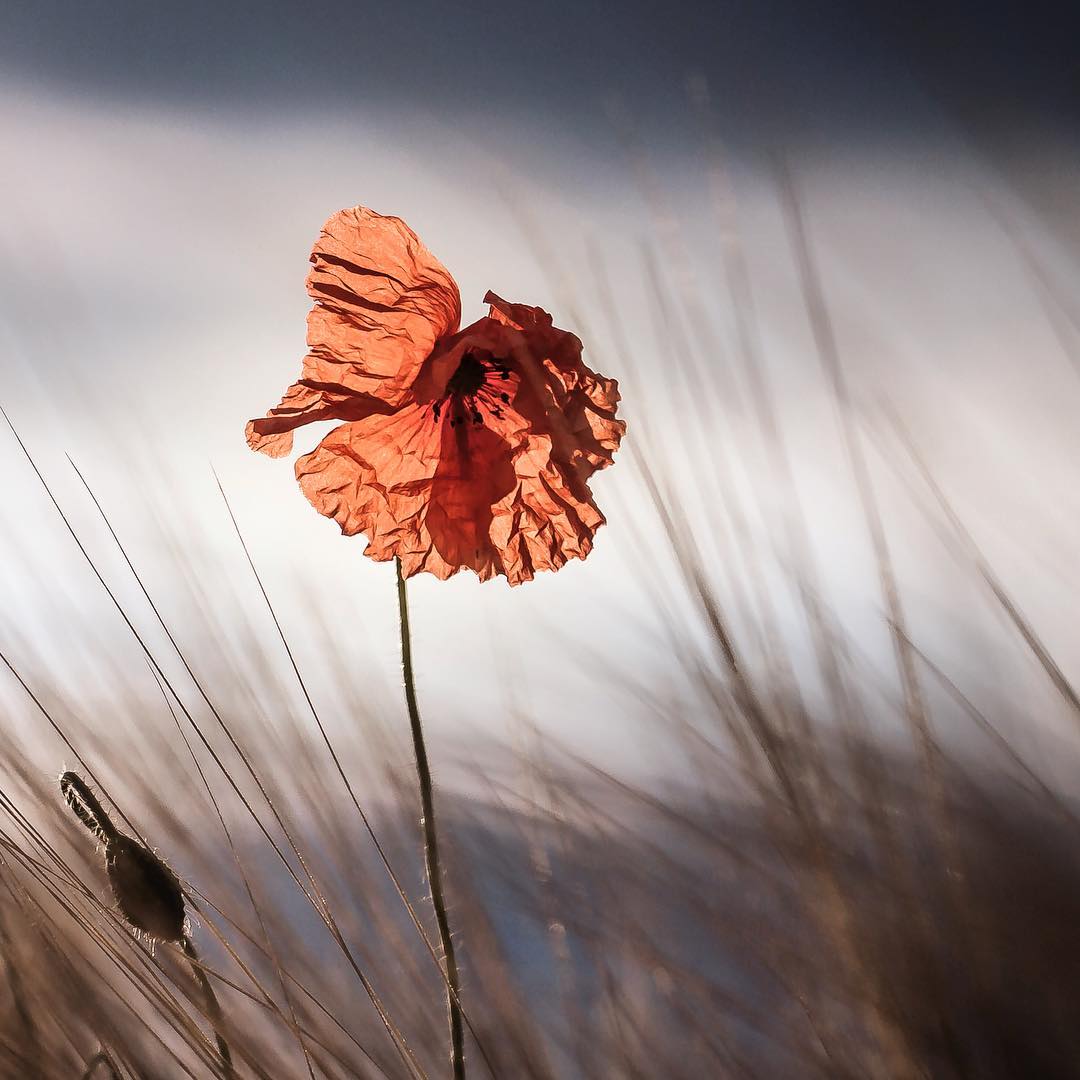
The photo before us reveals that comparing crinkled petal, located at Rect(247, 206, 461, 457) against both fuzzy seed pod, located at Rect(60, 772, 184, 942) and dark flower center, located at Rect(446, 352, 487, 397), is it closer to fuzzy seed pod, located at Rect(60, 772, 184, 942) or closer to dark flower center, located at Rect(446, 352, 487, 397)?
A: dark flower center, located at Rect(446, 352, 487, 397)

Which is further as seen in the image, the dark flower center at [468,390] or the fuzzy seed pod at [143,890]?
the dark flower center at [468,390]

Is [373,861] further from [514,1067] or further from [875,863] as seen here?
[875,863]

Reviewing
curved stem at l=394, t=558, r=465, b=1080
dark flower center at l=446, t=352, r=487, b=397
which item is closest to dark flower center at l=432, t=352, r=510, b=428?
dark flower center at l=446, t=352, r=487, b=397

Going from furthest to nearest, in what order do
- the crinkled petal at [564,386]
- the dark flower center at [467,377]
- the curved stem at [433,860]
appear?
the dark flower center at [467,377], the crinkled petal at [564,386], the curved stem at [433,860]

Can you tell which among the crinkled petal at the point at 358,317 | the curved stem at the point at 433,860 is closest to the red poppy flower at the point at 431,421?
the crinkled petal at the point at 358,317

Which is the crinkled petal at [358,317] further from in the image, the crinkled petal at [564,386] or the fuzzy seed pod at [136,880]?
the fuzzy seed pod at [136,880]

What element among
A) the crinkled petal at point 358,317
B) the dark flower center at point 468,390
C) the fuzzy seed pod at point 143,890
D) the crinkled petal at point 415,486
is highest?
the crinkled petal at point 358,317

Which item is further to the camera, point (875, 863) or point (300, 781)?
point (300, 781)

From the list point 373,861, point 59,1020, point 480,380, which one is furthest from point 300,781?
point 480,380
